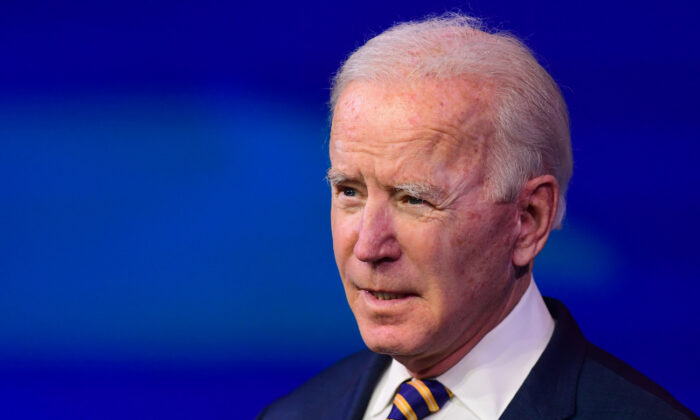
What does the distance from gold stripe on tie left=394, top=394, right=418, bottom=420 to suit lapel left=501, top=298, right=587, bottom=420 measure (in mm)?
196

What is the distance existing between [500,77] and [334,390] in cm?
87

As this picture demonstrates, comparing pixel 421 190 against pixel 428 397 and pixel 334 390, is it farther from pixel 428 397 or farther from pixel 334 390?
pixel 334 390

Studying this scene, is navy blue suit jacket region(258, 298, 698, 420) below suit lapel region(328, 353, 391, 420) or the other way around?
below

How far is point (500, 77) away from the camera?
1828 mm

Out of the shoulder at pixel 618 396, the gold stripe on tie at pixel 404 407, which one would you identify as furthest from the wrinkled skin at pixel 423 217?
the shoulder at pixel 618 396

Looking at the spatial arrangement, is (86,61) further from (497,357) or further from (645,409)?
(645,409)

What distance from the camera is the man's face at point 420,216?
178cm

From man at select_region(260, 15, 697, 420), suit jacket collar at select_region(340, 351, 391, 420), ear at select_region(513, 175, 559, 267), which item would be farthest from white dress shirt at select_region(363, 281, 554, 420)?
suit jacket collar at select_region(340, 351, 391, 420)

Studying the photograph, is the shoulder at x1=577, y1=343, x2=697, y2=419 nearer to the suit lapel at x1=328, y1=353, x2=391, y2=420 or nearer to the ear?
the ear

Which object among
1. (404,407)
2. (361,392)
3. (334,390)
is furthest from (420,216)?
(334,390)

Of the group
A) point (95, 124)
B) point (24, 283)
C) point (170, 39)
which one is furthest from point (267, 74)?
point (24, 283)

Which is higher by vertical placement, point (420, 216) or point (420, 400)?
point (420, 216)

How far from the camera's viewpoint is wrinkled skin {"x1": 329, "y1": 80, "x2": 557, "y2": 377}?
178 centimetres

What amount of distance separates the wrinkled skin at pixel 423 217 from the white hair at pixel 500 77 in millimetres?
26
